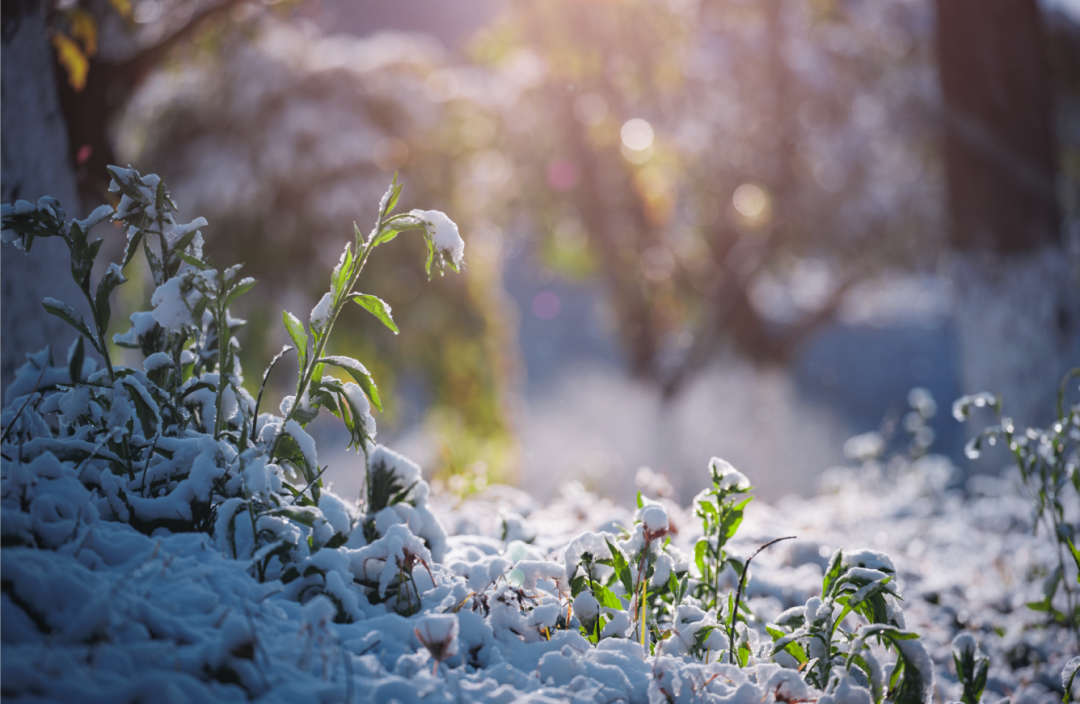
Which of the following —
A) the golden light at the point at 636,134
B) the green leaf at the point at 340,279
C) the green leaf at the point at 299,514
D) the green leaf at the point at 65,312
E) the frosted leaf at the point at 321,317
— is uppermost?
the golden light at the point at 636,134

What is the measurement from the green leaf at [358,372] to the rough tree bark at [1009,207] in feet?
14.8

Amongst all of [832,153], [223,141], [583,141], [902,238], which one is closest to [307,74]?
[223,141]

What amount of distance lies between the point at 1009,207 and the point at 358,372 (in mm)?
4755

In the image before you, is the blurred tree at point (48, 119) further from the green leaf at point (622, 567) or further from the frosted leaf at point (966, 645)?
the frosted leaf at point (966, 645)

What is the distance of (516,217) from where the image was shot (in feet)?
36.5

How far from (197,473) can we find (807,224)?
37.8 feet

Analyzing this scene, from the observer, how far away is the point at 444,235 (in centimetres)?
139

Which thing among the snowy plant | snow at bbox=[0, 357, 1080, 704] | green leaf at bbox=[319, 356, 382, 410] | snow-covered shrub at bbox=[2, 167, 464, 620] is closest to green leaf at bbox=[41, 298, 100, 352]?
snow-covered shrub at bbox=[2, 167, 464, 620]

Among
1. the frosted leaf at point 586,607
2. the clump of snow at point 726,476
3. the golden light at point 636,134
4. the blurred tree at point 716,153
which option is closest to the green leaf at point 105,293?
the frosted leaf at point 586,607

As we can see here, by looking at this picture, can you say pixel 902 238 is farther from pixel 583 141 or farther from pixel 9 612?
pixel 9 612

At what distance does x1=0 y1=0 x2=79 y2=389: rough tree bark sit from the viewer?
2707mm

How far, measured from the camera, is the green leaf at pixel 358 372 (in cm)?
141

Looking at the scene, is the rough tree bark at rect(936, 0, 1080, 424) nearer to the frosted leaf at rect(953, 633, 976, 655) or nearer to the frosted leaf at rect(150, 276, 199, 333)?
the frosted leaf at rect(953, 633, 976, 655)

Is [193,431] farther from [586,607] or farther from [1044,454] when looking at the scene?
[1044,454]
